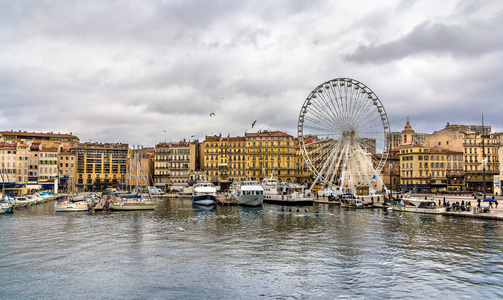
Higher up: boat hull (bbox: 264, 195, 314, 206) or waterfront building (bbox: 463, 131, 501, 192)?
waterfront building (bbox: 463, 131, 501, 192)

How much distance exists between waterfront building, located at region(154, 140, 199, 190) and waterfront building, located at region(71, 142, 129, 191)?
1315 centimetres

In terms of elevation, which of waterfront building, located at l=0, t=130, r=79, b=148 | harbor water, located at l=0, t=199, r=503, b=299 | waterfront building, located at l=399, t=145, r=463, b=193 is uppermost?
waterfront building, located at l=0, t=130, r=79, b=148

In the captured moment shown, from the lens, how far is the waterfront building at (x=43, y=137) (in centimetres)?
13275

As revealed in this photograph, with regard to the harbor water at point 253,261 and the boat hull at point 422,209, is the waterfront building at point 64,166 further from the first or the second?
the boat hull at point 422,209

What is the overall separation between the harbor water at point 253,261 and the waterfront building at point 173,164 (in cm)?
8205

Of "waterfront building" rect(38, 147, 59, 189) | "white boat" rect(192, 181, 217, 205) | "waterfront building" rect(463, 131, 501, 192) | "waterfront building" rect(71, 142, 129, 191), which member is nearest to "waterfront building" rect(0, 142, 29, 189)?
"waterfront building" rect(38, 147, 59, 189)

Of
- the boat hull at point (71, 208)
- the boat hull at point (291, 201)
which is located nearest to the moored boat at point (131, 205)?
the boat hull at point (71, 208)

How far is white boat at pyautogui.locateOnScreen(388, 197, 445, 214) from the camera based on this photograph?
5749 cm

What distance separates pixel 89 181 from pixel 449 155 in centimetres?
11027

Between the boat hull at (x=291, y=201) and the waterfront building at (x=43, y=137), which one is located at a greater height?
the waterfront building at (x=43, y=137)

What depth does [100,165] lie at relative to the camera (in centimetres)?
13275

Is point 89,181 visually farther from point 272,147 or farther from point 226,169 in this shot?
point 272,147

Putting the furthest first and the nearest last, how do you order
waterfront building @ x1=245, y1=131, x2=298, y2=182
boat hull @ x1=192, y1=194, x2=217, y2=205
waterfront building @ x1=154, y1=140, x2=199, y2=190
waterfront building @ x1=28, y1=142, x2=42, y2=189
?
waterfront building @ x1=154, y1=140, x2=199, y2=190, waterfront building @ x1=245, y1=131, x2=298, y2=182, waterfront building @ x1=28, y1=142, x2=42, y2=189, boat hull @ x1=192, y1=194, x2=217, y2=205

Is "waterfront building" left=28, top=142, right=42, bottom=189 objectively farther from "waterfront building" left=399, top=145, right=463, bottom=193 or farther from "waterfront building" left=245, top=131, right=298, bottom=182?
"waterfront building" left=399, top=145, right=463, bottom=193
